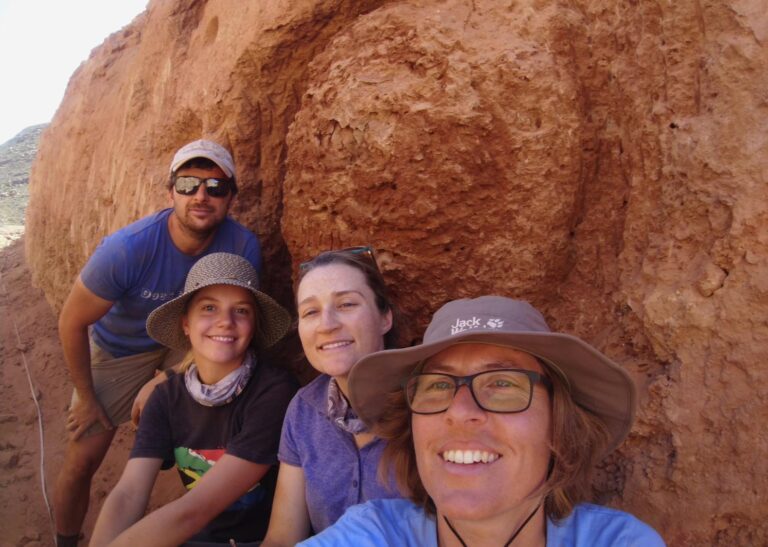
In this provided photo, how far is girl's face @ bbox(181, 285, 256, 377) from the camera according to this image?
2.56 m

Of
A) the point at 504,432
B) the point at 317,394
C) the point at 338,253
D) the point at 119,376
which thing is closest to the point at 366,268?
the point at 338,253

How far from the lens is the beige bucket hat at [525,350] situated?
4.89 ft

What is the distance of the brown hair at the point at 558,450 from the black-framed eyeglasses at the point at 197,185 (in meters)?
1.75

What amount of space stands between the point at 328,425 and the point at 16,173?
487 inches

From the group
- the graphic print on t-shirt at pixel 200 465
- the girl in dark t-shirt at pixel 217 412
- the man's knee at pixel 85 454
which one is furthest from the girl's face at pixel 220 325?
the man's knee at pixel 85 454

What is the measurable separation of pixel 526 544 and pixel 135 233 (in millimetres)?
2369

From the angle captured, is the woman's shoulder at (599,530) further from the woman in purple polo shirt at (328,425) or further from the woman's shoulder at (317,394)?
the woman's shoulder at (317,394)

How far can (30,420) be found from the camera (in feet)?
17.8

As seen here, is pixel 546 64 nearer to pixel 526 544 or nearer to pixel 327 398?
pixel 327 398

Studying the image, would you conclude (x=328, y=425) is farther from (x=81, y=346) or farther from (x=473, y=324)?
(x=81, y=346)

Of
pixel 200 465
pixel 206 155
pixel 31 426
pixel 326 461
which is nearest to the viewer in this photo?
pixel 326 461

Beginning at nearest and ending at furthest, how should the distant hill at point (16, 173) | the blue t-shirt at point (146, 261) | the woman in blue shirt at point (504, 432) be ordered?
1. the woman in blue shirt at point (504, 432)
2. the blue t-shirt at point (146, 261)
3. the distant hill at point (16, 173)

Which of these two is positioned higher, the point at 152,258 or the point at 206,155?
the point at 206,155

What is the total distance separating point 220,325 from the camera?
2.58 metres
